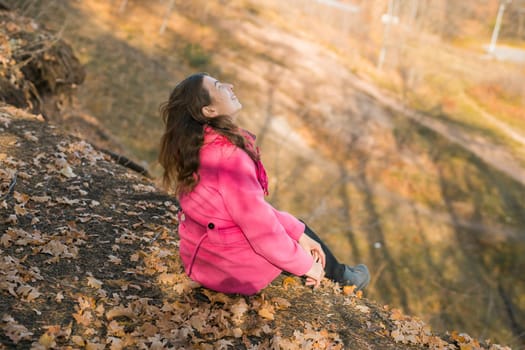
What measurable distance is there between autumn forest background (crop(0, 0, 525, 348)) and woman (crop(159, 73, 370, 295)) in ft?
24.1

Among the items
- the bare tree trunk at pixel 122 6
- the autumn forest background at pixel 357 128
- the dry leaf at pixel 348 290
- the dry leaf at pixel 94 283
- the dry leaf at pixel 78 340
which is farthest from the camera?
the bare tree trunk at pixel 122 6

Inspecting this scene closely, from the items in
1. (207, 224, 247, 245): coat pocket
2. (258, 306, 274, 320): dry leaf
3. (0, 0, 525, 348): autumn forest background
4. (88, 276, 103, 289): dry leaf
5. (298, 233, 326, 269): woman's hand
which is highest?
(207, 224, 247, 245): coat pocket

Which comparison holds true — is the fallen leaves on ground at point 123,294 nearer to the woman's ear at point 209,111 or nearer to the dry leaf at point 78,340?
the dry leaf at point 78,340

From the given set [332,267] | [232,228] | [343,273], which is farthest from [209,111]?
[343,273]

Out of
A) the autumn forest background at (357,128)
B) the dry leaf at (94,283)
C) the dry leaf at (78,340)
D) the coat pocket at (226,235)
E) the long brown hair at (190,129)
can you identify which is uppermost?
the long brown hair at (190,129)

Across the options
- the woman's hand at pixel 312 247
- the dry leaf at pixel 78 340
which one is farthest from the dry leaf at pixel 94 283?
the woman's hand at pixel 312 247

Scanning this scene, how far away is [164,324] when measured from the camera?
3.30 metres

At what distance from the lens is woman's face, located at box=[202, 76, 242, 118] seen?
10.1 feet

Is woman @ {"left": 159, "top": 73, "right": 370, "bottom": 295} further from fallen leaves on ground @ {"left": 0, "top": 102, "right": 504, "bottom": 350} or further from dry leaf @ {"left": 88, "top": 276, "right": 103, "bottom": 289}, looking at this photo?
dry leaf @ {"left": 88, "top": 276, "right": 103, "bottom": 289}

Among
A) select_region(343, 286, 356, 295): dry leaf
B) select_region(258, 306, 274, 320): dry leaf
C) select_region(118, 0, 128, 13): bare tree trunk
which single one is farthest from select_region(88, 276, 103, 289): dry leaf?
select_region(118, 0, 128, 13): bare tree trunk

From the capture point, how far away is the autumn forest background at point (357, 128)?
56.5ft

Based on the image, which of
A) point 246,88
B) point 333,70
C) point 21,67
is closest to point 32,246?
point 21,67

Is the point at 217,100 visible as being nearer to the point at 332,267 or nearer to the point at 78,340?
the point at 78,340

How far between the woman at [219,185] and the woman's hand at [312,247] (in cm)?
34
